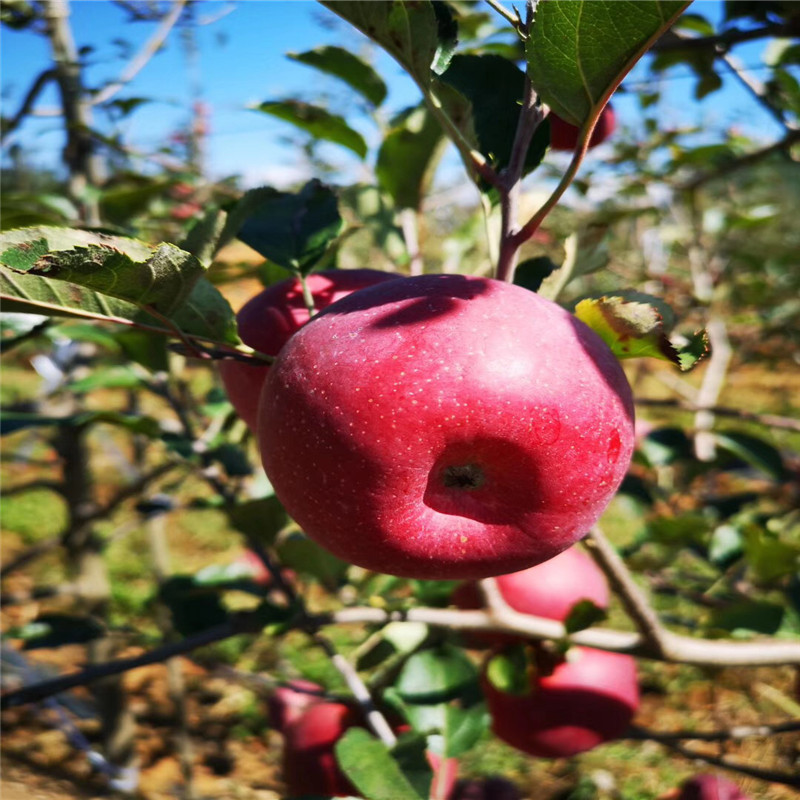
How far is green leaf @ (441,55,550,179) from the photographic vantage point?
59 cm

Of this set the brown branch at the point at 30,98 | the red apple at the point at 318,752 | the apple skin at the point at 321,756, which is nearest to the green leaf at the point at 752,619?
the apple skin at the point at 321,756

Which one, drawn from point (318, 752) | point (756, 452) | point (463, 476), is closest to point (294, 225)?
point (463, 476)

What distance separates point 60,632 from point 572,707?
0.69 meters

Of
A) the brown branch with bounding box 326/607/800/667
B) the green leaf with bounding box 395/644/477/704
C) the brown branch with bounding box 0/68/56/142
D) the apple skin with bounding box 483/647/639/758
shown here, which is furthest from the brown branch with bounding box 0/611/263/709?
the brown branch with bounding box 0/68/56/142

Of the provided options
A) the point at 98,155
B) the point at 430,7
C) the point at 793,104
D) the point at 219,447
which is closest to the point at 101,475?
the point at 98,155

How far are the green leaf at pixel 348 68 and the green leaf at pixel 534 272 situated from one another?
33 centimetres

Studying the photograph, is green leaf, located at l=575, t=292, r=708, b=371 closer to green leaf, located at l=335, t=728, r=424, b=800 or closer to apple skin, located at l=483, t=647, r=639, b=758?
green leaf, located at l=335, t=728, r=424, b=800

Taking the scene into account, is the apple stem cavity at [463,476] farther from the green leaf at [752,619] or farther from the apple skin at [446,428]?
the green leaf at [752,619]

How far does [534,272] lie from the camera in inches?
26.2

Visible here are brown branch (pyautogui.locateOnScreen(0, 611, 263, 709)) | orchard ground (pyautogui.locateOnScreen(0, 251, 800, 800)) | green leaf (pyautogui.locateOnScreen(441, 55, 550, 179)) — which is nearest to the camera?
green leaf (pyautogui.locateOnScreen(441, 55, 550, 179))

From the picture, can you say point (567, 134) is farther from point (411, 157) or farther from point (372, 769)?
point (372, 769)

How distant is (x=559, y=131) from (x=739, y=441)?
55cm

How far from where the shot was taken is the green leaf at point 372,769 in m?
0.66

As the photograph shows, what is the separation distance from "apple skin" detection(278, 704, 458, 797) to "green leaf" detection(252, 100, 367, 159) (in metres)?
0.71
